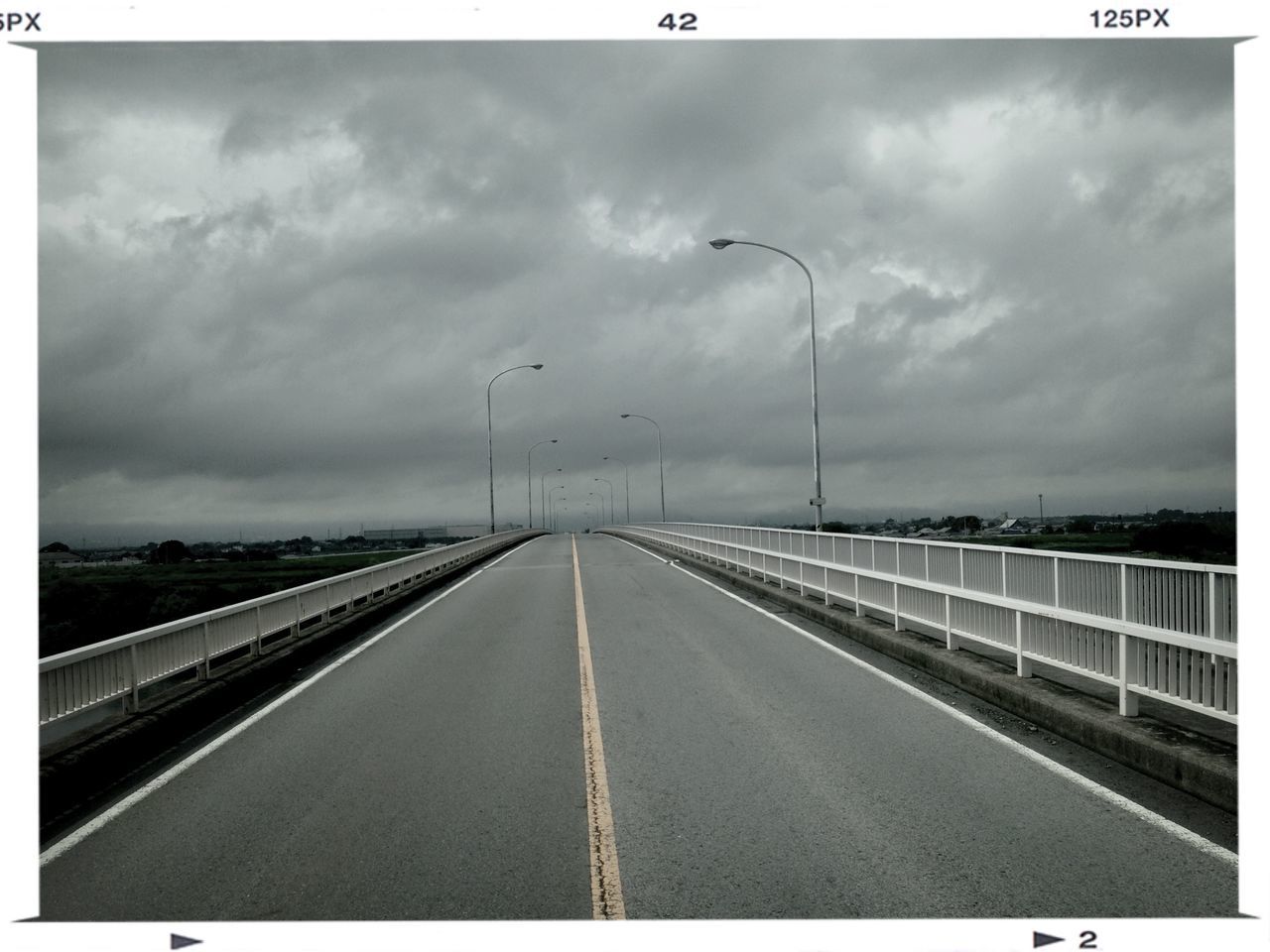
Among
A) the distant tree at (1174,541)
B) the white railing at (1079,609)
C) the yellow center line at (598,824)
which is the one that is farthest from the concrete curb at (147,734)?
the distant tree at (1174,541)

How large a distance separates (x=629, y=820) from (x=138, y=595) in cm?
5270

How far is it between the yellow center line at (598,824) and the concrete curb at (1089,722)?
3847mm

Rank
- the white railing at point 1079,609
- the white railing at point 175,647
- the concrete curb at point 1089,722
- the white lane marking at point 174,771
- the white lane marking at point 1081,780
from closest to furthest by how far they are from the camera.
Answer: the white lane marking at point 1081,780
the white lane marking at point 174,771
the concrete curb at point 1089,722
the white railing at point 1079,609
the white railing at point 175,647

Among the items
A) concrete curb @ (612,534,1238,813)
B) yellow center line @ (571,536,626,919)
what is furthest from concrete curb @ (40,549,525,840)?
concrete curb @ (612,534,1238,813)

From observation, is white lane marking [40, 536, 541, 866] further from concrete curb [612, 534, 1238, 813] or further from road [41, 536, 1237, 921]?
concrete curb [612, 534, 1238, 813]

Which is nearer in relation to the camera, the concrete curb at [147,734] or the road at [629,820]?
the road at [629,820]

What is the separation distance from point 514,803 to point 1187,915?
3801mm

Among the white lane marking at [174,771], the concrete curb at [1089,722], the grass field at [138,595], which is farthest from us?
the grass field at [138,595]

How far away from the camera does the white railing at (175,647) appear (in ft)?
21.9

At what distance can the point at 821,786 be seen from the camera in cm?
608

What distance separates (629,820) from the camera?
17.9ft

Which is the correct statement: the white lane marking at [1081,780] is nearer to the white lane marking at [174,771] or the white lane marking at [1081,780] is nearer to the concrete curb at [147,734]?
the white lane marking at [174,771]

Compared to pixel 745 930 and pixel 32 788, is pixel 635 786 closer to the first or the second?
pixel 745 930

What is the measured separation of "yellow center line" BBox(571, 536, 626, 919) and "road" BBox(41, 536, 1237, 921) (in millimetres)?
→ 20
